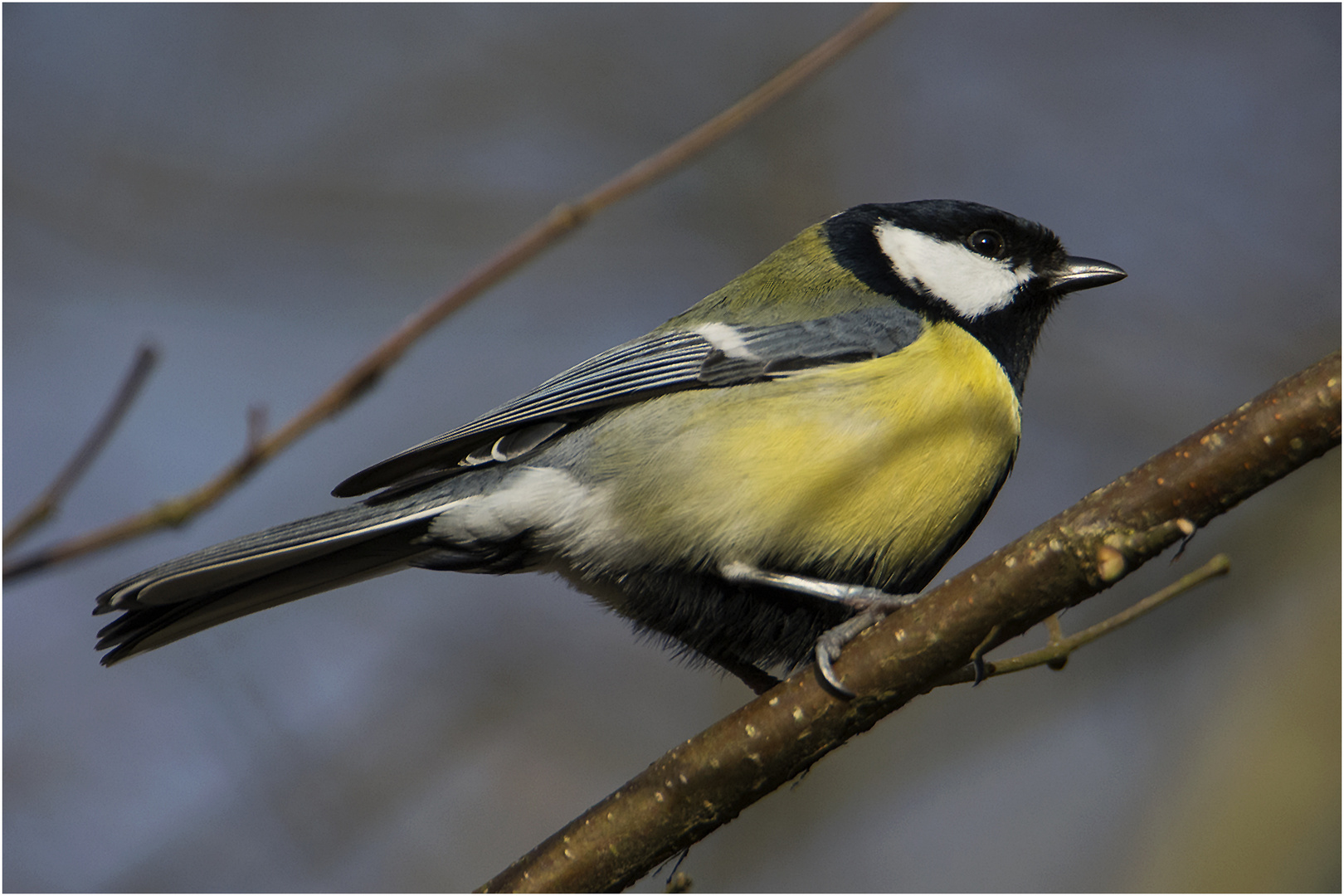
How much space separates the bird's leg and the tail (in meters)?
0.67

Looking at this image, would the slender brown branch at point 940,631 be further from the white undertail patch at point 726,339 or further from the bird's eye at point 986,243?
the bird's eye at point 986,243

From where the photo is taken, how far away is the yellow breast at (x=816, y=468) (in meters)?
2.21

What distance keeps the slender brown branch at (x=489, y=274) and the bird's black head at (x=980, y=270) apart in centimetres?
120

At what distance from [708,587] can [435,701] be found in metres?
2.21

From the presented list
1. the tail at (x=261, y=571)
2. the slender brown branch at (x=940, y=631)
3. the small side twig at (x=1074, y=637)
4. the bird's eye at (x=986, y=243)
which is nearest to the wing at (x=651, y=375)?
the tail at (x=261, y=571)

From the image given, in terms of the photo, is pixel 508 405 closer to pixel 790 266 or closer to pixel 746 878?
pixel 790 266

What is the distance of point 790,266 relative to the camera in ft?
9.27

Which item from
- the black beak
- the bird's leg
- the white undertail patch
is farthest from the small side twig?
the black beak

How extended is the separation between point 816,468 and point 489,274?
1.00 meters

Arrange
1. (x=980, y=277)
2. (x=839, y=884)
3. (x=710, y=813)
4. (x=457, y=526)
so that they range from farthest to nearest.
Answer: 1. (x=839, y=884)
2. (x=980, y=277)
3. (x=457, y=526)
4. (x=710, y=813)

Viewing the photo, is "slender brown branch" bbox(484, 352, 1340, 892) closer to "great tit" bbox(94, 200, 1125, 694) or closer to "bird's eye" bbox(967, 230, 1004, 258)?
"great tit" bbox(94, 200, 1125, 694)

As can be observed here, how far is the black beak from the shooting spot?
268 centimetres

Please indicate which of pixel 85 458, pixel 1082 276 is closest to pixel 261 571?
pixel 85 458

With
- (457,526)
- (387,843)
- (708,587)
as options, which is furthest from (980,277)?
(387,843)
